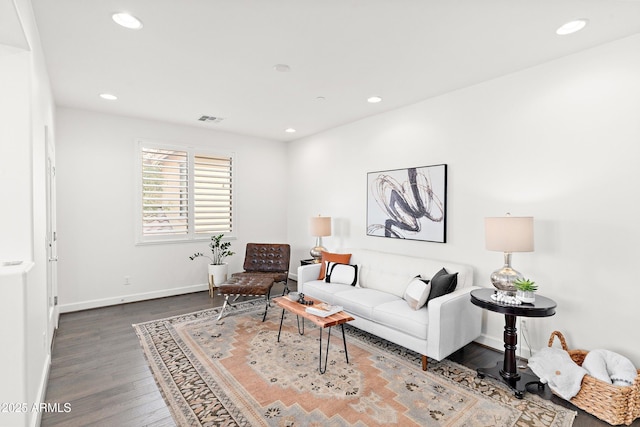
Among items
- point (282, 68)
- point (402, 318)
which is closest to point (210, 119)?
point (282, 68)

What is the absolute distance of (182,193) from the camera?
5.22 meters

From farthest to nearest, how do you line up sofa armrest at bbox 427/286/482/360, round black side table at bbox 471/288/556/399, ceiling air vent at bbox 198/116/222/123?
ceiling air vent at bbox 198/116/222/123 → sofa armrest at bbox 427/286/482/360 → round black side table at bbox 471/288/556/399

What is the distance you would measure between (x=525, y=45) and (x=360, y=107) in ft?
6.52

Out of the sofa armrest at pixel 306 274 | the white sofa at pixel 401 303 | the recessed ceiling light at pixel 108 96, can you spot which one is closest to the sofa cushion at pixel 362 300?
the white sofa at pixel 401 303

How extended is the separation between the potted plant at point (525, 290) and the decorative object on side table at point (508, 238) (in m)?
0.03

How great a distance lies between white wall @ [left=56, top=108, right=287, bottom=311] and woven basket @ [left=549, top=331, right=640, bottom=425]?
16.5 ft

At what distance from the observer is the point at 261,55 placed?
280 cm

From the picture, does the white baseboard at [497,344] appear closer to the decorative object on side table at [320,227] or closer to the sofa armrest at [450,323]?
the sofa armrest at [450,323]

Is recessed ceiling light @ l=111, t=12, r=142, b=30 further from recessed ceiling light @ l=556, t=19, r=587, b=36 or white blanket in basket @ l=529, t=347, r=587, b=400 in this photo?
white blanket in basket @ l=529, t=347, r=587, b=400

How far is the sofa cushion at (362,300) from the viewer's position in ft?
11.1

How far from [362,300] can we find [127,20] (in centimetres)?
320

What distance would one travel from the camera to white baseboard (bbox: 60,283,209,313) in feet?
14.4

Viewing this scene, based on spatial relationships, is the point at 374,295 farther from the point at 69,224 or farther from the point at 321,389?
the point at 69,224

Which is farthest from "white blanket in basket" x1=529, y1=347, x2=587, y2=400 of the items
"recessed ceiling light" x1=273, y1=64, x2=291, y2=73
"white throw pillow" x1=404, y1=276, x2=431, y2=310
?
"recessed ceiling light" x1=273, y1=64, x2=291, y2=73
